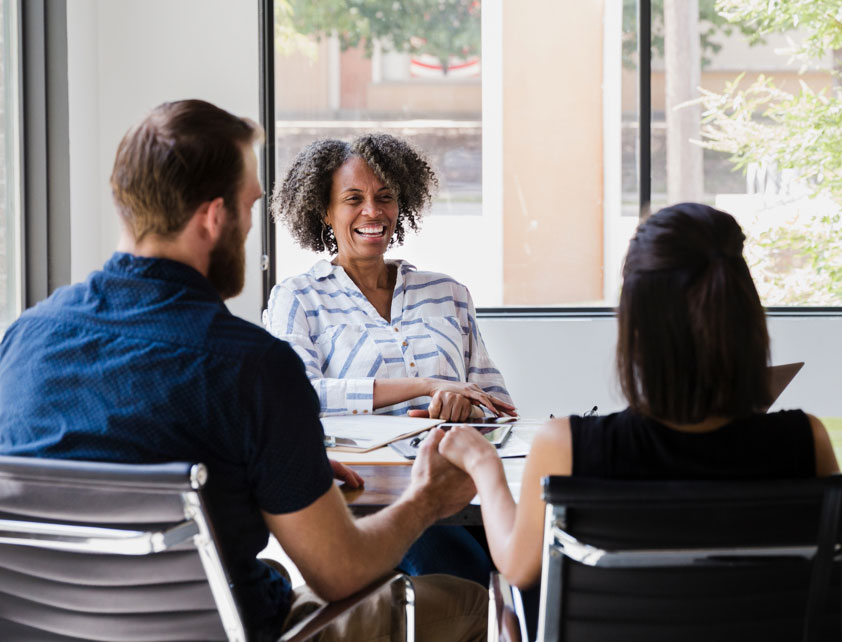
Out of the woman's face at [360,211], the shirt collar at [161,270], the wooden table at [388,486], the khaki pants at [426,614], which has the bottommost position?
the khaki pants at [426,614]

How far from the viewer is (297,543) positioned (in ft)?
4.07

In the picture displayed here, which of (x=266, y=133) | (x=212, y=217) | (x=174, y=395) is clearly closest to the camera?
(x=174, y=395)

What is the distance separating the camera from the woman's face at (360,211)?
8.81ft

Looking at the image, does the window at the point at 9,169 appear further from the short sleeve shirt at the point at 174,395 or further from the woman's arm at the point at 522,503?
the woman's arm at the point at 522,503

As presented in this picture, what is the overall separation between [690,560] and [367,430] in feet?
3.44

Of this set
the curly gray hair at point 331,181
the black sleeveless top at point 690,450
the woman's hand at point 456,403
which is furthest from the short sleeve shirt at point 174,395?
the curly gray hair at point 331,181

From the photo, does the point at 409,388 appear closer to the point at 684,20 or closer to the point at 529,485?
the point at 529,485

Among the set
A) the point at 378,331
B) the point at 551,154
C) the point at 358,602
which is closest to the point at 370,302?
the point at 378,331

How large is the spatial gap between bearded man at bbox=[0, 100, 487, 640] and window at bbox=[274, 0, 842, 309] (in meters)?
3.26

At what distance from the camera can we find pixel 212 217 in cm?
A: 128

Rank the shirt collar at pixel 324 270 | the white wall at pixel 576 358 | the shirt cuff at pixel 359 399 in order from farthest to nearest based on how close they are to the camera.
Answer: the white wall at pixel 576 358 → the shirt collar at pixel 324 270 → the shirt cuff at pixel 359 399

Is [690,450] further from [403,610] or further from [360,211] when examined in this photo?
[360,211]

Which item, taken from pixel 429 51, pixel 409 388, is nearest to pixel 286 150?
pixel 429 51

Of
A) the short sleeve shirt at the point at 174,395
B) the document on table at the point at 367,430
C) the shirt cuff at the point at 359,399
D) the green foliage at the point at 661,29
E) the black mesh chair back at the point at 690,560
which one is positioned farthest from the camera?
the green foliage at the point at 661,29
